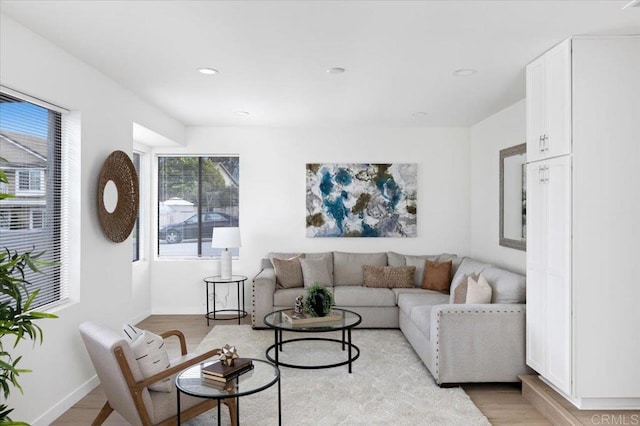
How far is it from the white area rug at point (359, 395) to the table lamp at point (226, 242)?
1266mm

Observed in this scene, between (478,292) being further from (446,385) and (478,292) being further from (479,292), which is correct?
(446,385)

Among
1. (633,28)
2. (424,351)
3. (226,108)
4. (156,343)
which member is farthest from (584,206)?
(226,108)

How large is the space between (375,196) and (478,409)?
346 cm

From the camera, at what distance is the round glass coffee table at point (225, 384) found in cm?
252

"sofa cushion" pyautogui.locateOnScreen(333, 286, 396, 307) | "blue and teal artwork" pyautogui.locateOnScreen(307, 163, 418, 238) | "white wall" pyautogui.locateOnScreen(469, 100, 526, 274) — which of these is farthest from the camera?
"blue and teal artwork" pyautogui.locateOnScreen(307, 163, 418, 238)

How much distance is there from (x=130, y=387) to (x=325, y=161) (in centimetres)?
431

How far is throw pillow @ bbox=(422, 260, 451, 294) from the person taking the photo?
219 inches

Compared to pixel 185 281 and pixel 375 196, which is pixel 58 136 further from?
pixel 375 196

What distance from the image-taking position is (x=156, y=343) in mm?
2881

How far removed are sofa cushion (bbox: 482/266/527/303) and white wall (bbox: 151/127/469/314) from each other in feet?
6.75

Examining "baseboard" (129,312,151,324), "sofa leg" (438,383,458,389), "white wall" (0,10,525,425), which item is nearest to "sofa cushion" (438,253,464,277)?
"white wall" (0,10,525,425)

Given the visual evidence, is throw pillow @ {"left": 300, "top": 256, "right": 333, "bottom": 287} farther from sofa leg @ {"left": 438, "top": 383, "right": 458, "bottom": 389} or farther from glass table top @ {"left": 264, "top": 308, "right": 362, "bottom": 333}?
sofa leg @ {"left": 438, "top": 383, "right": 458, "bottom": 389}

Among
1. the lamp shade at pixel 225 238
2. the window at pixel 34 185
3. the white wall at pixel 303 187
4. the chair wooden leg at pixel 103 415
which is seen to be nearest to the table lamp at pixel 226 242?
the lamp shade at pixel 225 238

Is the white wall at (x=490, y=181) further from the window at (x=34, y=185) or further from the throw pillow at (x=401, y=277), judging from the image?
the window at (x=34, y=185)
